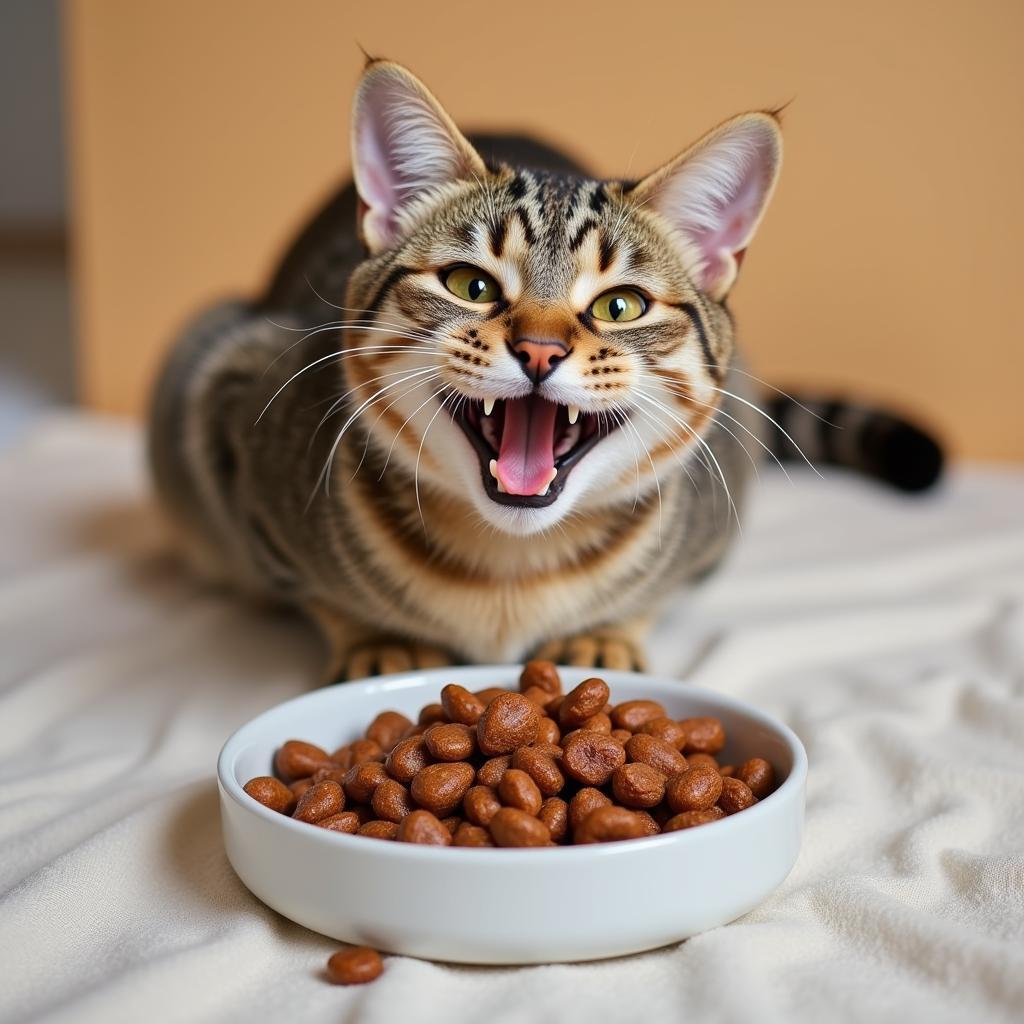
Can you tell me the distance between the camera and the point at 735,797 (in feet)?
2.71

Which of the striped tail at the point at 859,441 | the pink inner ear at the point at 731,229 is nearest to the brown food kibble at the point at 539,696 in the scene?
the pink inner ear at the point at 731,229

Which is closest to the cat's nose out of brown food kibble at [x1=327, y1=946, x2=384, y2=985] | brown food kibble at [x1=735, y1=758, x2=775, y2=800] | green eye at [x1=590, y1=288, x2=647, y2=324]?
green eye at [x1=590, y1=288, x2=647, y2=324]

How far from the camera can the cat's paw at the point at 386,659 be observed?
47.4 inches

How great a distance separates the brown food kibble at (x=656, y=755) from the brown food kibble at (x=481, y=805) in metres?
0.11

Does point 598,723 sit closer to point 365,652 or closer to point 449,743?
point 449,743

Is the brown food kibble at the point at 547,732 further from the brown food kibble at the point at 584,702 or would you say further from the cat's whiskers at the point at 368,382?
the cat's whiskers at the point at 368,382

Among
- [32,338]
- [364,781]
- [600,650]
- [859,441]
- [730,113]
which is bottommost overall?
[32,338]

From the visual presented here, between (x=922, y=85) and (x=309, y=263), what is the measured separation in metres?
1.44

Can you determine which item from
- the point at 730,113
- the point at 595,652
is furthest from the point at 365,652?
the point at 730,113

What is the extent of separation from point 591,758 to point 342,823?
0.18 m

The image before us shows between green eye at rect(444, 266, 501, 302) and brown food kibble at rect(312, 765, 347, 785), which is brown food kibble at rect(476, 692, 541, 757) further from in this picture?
green eye at rect(444, 266, 501, 302)

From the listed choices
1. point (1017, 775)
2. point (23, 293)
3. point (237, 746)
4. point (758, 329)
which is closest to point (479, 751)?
point (237, 746)

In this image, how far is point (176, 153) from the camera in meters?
2.88

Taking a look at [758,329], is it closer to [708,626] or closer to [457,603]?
[708,626]
